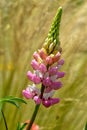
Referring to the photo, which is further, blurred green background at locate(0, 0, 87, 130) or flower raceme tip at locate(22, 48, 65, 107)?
blurred green background at locate(0, 0, 87, 130)

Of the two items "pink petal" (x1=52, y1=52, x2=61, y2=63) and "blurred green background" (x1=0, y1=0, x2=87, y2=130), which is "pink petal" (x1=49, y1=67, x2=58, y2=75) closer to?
"pink petal" (x1=52, y1=52, x2=61, y2=63)

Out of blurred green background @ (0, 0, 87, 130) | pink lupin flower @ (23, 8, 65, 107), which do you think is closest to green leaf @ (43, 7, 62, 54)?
pink lupin flower @ (23, 8, 65, 107)

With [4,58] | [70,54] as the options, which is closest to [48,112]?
[70,54]

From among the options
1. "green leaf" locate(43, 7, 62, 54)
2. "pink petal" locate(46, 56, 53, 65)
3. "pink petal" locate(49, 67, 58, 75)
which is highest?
"green leaf" locate(43, 7, 62, 54)

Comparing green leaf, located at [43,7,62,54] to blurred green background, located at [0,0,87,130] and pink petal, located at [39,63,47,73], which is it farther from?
blurred green background, located at [0,0,87,130]

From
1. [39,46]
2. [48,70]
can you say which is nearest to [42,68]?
[48,70]

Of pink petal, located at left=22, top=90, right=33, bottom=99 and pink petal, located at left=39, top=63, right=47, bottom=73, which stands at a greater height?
pink petal, located at left=39, top=63, right=47, bottom=73

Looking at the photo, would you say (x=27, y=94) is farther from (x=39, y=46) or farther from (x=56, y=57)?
(x=39, y=46)

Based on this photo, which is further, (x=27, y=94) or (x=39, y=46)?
(x=39, y=46)
